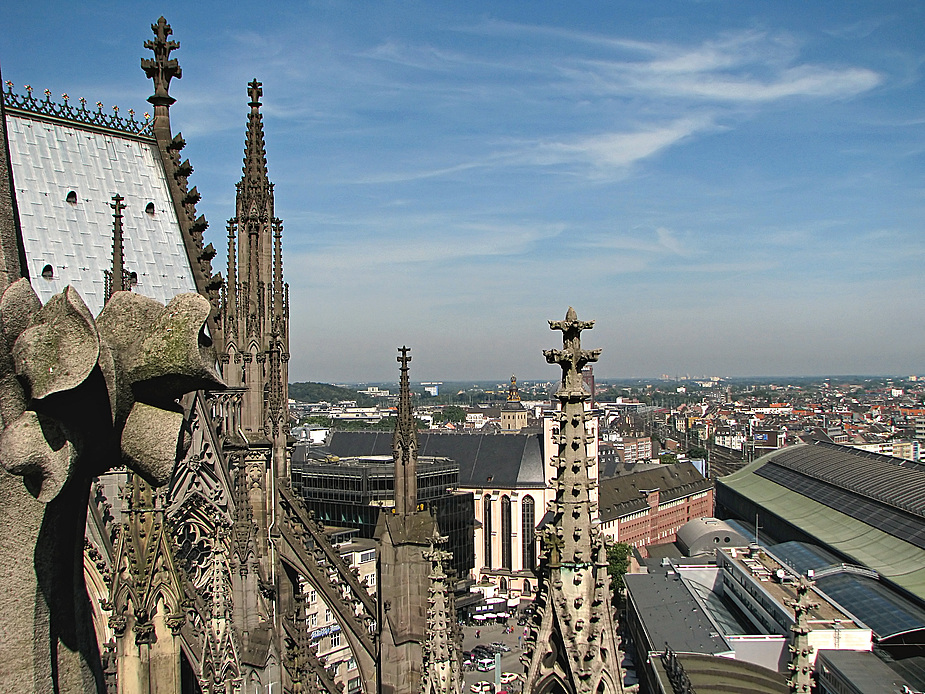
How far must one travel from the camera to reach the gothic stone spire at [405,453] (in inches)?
602

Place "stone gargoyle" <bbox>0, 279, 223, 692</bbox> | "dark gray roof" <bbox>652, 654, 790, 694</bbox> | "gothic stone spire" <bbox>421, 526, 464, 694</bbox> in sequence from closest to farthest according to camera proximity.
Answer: "stone gargoyle" <bbox>0, 279, 223, 692</bbox> → "gothic stone spire" <bbox>421, 526, 464, 694</bbox> → "dark gray roof" <bbox>652, 654, 790, 694</bbox>

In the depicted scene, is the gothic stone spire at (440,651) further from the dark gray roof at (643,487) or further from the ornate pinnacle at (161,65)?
the dark gray roof at (643,487)

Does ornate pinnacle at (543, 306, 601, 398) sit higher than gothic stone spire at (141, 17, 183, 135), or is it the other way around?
gothic stone spire at (141, 17, 183, 135)

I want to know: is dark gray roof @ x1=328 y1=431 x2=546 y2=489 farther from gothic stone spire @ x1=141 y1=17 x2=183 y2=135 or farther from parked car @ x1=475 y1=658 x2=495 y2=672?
gothic stone spire @ x1=141 y1=17 x2=183 y2=135

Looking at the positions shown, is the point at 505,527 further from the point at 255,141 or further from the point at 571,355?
the point at 571,355

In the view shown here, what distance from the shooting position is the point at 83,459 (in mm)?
3865

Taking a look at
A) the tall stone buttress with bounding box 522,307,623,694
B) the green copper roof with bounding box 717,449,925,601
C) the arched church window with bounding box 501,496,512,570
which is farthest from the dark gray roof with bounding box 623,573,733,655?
the tall stone buttress with bounding box 522,307,623,694

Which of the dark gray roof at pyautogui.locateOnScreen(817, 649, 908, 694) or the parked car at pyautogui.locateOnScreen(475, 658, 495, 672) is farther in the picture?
the parked car at pyautogui.locateOnScreen(475, 658, 495, 672)

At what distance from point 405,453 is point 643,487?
119 m

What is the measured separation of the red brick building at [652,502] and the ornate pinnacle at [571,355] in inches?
4017

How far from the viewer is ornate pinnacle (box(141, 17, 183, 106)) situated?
67.8ft

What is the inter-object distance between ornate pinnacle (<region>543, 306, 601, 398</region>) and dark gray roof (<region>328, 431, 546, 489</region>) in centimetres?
9039

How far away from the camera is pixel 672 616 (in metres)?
57.8

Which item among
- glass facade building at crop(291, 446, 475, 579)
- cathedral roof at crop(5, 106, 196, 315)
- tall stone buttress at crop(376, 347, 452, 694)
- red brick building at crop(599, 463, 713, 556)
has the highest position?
cathedral roof at crop(5, 106, 196, 315)
